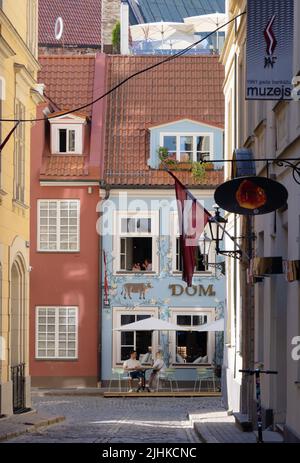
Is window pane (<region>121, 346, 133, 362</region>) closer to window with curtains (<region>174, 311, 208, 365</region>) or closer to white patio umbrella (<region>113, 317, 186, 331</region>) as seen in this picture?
white patio umbrella (<region>113, 317, 186, 331</region>)

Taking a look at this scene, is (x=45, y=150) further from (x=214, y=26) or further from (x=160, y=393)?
(x=214, y=26)

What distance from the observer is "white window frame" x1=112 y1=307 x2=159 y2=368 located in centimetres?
3894

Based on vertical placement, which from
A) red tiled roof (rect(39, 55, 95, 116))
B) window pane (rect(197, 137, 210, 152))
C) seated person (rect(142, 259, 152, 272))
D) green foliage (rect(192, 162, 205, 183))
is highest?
red tiled roof (rect(39, 55, 95, 116))

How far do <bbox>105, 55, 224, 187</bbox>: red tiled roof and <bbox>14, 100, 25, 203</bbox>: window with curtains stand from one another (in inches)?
521

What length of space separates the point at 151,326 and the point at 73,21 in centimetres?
2536

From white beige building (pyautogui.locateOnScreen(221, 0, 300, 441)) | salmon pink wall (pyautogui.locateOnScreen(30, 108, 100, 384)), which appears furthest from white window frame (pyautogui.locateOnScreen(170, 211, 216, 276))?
white beige building (pyautogui.locateOnScreen(221, 0, 300, 441))

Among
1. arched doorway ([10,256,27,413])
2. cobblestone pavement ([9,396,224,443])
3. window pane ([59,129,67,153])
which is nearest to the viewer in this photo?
cobblestone pavement ([9,396,224,443])

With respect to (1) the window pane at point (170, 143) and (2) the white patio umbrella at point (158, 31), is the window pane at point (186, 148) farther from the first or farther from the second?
(2) the white patio umbrella at point (158, 31)

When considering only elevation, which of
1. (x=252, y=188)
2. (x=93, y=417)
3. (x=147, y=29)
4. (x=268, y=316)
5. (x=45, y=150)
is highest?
(x=147, y=29)

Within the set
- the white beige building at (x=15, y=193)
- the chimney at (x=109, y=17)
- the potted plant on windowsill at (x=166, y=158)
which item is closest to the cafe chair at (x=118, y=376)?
the potted plant on windowsill at (x=166, y=158)

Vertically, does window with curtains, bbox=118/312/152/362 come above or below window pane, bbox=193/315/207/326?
below

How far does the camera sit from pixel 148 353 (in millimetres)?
39125
